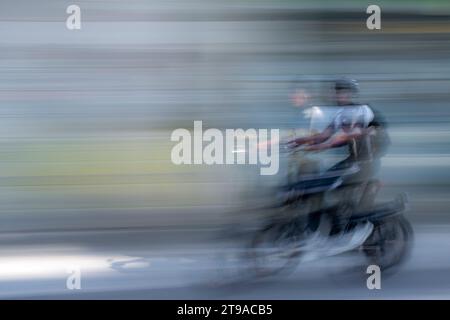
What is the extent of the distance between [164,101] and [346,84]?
87 centimetres

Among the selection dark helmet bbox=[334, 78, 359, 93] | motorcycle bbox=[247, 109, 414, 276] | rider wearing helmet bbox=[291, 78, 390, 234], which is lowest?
motorcycle bbox=[247, 109, 414, 276]

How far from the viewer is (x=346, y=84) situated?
141 inches

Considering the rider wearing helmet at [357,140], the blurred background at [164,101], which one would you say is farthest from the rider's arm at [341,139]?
the blurred background at [164,101]

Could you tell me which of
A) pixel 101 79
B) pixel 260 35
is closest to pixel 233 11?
pixel 260 35

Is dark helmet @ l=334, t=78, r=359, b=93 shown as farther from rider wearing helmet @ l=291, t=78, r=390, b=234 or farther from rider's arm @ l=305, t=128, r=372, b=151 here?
rider's arm @ l=305, t=128, r=372, b=151

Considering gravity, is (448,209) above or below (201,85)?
below

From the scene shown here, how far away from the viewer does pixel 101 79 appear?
3586mm

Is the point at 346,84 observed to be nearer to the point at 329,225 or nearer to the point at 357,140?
the point at 357,140

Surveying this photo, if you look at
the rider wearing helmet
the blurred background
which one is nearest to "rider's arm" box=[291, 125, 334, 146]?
the rider wearing helmet

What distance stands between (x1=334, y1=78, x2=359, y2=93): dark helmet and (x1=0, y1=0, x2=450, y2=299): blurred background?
3cm

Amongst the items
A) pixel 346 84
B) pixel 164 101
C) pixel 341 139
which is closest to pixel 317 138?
pixel 341 139

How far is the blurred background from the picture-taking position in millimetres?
3564

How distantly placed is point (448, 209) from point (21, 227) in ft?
6.65
